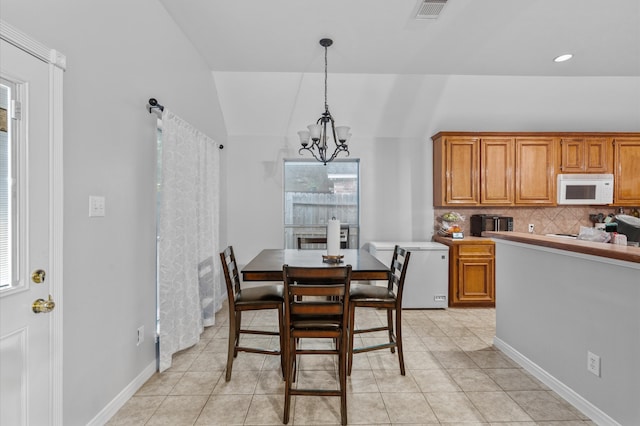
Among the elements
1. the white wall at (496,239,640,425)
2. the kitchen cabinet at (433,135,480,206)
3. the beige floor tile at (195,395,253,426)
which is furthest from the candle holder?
the kitchen cabinet at (433,135,480,206)

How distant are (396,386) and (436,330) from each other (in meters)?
1.29

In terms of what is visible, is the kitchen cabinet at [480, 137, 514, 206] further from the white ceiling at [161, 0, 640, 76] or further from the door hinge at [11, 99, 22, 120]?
the door hinge at [11, 99, 22, 120]

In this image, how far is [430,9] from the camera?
267 centimetres

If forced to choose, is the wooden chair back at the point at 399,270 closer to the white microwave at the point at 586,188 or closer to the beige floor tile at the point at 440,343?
the beige floor tile at the point at 440,343

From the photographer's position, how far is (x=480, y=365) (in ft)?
8.93

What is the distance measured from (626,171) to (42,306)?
6084 millimetres

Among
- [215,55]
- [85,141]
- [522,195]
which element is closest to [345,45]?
[215,55]

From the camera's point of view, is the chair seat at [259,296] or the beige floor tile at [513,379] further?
the chair seat at [259,296]

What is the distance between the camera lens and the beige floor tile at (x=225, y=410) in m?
2.01

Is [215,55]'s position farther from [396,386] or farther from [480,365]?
[480,365]

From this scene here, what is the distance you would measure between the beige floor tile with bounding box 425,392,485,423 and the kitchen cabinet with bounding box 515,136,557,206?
3.10 m

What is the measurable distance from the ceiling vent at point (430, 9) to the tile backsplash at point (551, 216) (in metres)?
2.86

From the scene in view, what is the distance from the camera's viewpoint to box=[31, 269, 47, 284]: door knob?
1472mm

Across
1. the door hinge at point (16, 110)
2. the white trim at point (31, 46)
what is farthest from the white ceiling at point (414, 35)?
the door hinge at point (16, 110)
